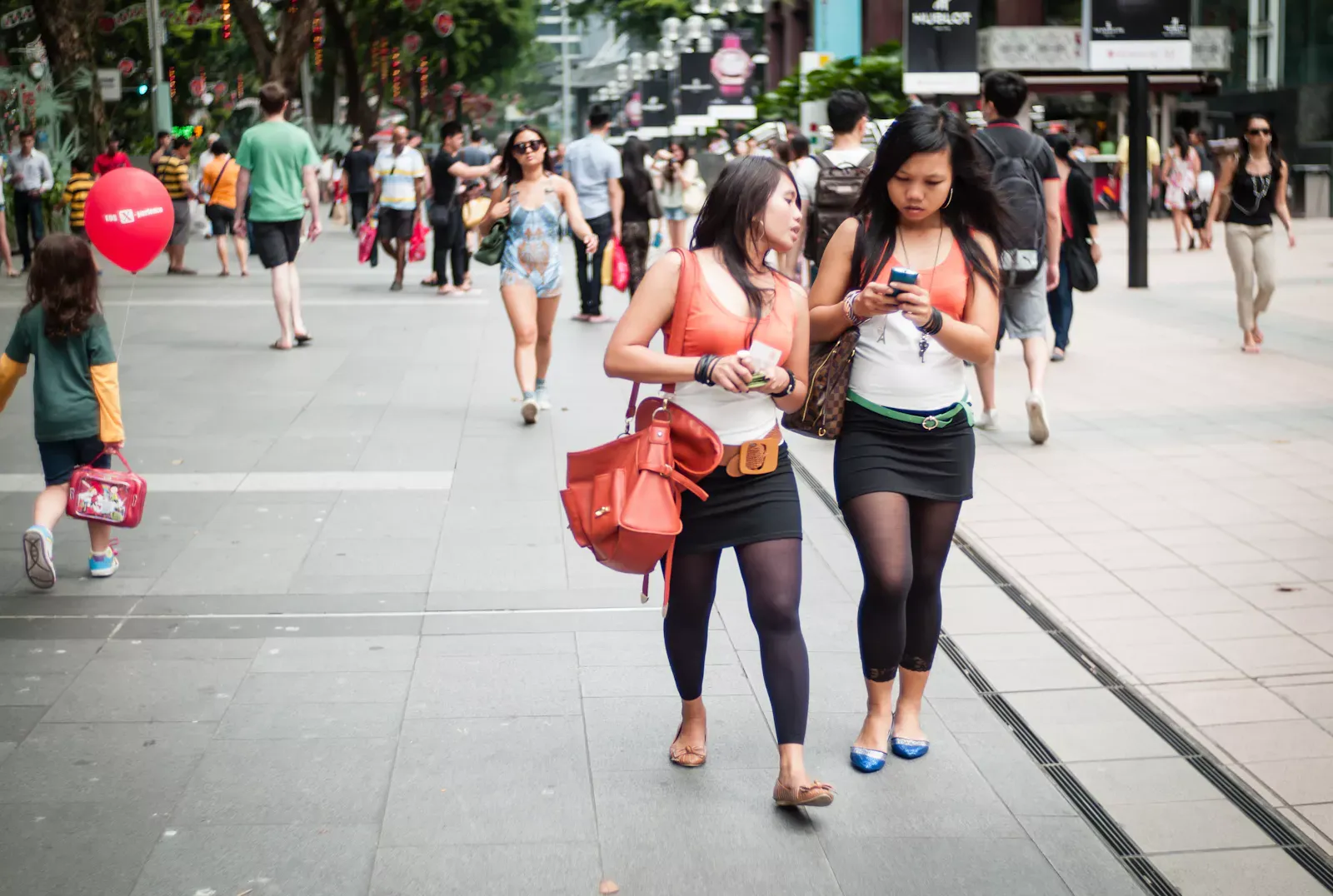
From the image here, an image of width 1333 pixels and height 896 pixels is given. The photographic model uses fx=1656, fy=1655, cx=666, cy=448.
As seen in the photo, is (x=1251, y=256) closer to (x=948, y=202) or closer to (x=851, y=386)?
(x=948, y=202)

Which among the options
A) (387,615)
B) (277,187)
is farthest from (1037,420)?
(277,187)

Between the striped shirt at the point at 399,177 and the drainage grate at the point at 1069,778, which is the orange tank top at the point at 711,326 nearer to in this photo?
the drainage grate at the point at 1069,778

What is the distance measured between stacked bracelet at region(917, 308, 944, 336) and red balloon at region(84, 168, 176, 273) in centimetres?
437

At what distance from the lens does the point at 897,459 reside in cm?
426

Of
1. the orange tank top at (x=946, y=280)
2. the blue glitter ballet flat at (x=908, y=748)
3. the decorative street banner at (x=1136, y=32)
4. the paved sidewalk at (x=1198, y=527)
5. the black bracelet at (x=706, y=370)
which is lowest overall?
the paved sidewalk at (x=1198, y=527)

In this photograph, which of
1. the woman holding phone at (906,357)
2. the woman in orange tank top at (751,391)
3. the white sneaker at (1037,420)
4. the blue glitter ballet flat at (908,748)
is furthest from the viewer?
the white sneaker at (1037,420)

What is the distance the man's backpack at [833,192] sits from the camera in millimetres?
9586

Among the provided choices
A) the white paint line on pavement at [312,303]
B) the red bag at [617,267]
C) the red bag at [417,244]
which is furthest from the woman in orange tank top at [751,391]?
the red bag at [417,244]

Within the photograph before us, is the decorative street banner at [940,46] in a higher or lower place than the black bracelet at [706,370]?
higher

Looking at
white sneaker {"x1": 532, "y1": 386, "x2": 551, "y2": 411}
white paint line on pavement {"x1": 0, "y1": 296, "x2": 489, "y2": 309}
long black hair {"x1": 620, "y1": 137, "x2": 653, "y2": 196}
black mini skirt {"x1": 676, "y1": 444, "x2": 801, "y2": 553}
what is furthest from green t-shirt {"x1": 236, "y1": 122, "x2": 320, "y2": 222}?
black mini skirt {"x1": 676, "y1": 444, "x2": 801, "y2": 553}

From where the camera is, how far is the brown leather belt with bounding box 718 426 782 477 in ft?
13.3

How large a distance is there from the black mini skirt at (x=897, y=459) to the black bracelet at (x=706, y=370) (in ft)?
1.75

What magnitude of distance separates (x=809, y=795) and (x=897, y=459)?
89 centimetres

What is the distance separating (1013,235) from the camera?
4.63 metres
